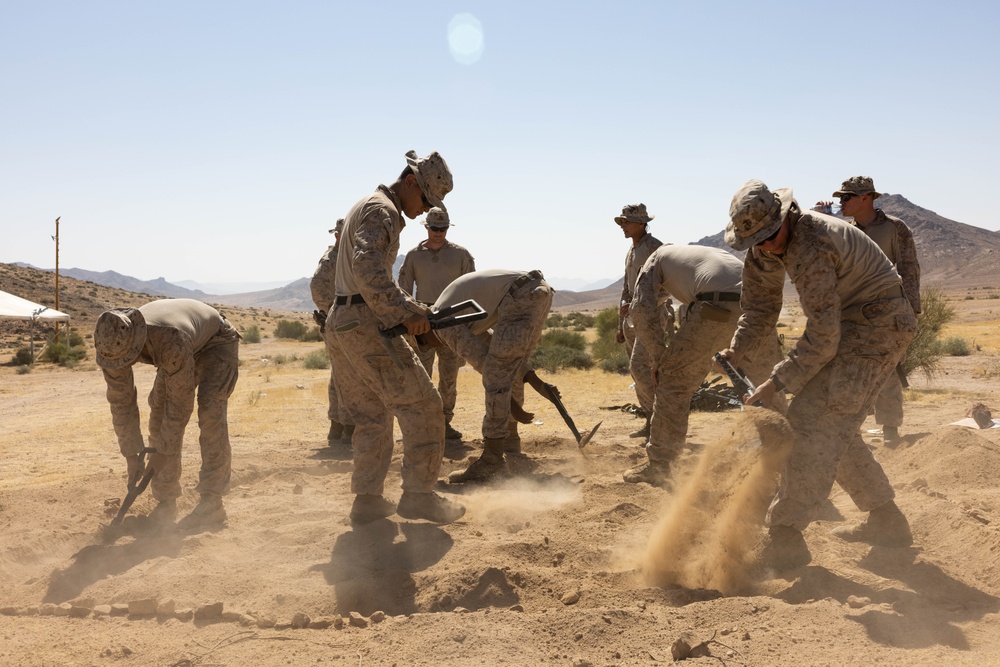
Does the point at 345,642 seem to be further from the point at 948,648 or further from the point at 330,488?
the point at 330,488

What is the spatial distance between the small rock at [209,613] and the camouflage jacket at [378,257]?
171 centimetres

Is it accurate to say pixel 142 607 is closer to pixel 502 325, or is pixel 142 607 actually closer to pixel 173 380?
pixel 173 380

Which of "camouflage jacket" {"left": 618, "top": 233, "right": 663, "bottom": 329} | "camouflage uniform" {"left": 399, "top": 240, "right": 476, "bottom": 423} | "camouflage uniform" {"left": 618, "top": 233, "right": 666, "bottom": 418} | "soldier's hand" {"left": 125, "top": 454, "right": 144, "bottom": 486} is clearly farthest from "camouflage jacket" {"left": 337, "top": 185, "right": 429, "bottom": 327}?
"camouflage jacket" {"left": 618, "top": 233, "right": 663, "bottom": 329}

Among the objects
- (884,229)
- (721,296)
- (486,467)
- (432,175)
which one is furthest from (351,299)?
(884,229)

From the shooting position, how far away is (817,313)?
3.82 m

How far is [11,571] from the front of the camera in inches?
177

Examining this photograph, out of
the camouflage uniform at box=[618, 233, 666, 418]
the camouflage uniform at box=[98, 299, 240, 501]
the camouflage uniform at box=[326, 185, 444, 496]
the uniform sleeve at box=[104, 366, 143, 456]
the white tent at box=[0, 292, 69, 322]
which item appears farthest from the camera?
the white tent at box=[0, 292, 69, 322]

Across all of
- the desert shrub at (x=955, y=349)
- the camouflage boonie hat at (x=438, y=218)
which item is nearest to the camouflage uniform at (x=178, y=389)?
the camouflage boonie hat at (x=438, y=218)

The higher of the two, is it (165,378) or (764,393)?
(764,393)

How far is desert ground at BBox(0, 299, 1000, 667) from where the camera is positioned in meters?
3.29

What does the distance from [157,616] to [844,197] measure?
5.64 m

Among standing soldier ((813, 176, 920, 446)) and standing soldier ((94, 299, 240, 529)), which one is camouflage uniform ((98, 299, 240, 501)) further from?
standing soldier ((813, 176, 920, 446))

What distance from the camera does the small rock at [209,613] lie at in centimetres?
370

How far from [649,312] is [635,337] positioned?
1103 millimetres
